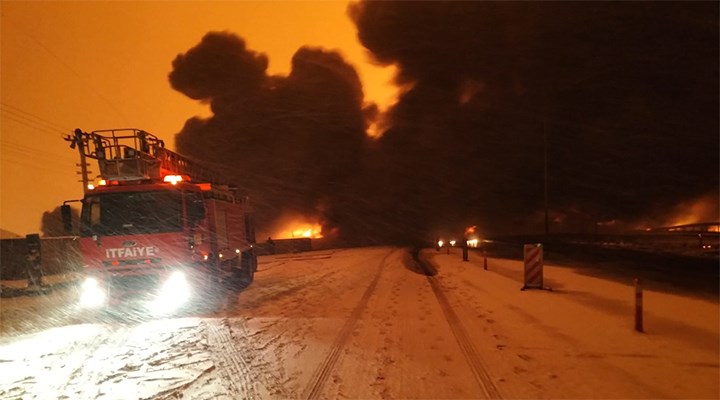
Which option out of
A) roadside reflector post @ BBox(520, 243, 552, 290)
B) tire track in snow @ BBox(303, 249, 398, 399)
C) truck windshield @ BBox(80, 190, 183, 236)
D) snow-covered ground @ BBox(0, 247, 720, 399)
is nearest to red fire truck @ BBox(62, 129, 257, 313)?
truck windshield @ BBox(80, 190, 183, 236)

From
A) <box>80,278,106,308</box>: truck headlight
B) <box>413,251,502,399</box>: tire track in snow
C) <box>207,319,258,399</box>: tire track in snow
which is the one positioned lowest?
<box>207,319,258,399</box>: tire track in snow

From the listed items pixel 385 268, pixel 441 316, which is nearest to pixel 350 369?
pixel 441 316

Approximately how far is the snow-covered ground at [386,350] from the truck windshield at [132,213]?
2.17 metres

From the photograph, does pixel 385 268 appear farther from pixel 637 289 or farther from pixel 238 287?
pixel 637 289

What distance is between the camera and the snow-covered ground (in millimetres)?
5855

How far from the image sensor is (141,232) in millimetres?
11984

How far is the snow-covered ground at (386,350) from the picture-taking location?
586 centimetres

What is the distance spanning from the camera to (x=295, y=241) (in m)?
Answer: 43.1

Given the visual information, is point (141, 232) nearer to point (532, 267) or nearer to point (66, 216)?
point (66, 216)

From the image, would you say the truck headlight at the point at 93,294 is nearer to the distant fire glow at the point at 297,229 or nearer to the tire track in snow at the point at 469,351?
the tire track in snow at the point at 469,351

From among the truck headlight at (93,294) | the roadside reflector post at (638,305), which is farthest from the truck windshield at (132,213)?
the roadside reflector post at (638,305)

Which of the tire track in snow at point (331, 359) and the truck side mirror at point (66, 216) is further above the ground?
the truck side mirror at point (66, 216)

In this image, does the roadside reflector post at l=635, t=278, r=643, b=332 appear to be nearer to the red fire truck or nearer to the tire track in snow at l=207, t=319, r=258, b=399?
the tire track in snow at l=207, t=319, r=258, b=399

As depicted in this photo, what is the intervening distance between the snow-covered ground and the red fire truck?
119 cm
